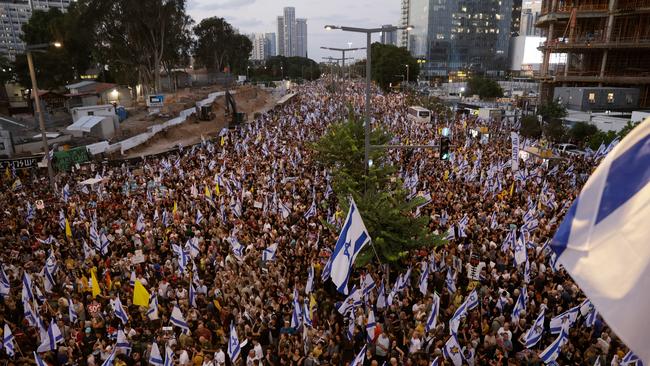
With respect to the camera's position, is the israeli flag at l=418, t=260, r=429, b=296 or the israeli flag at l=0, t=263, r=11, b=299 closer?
the israeli flag at l=418, t=260, r=429, b=296

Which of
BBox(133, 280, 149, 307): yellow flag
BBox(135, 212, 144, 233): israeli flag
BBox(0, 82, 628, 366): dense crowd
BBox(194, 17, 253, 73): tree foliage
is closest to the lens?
BBox(0, 82, 628, 366): dense crowd

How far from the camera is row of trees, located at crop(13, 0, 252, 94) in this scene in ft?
166

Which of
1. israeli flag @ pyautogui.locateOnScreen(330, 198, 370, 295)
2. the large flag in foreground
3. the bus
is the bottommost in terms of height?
the bus

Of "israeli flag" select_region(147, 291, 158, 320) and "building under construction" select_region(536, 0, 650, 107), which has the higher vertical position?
"building under construction" select_region(536, 0, 650, 107)

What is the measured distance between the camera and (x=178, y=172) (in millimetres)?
25188

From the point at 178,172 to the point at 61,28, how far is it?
46610 millimetres

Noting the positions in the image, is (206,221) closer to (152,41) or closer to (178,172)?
(178,172)

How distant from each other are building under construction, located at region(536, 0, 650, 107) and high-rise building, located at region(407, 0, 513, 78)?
3538 inches

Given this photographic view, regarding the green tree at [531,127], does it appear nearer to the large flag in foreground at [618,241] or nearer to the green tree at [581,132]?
the green tree at [581,132]

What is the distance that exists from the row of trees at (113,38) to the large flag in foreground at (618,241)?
55.3 meters

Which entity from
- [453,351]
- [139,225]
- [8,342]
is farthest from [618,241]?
[139,225]

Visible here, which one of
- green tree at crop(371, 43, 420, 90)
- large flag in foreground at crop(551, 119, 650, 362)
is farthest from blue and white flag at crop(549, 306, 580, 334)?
green tree at crop(371, 43, 420, 90)

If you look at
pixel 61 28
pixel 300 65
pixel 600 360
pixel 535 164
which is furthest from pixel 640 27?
pixel 300 65

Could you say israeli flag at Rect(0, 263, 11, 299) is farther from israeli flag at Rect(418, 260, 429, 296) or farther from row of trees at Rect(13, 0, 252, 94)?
row of trees at Rect(13, 0, 252, 94)
